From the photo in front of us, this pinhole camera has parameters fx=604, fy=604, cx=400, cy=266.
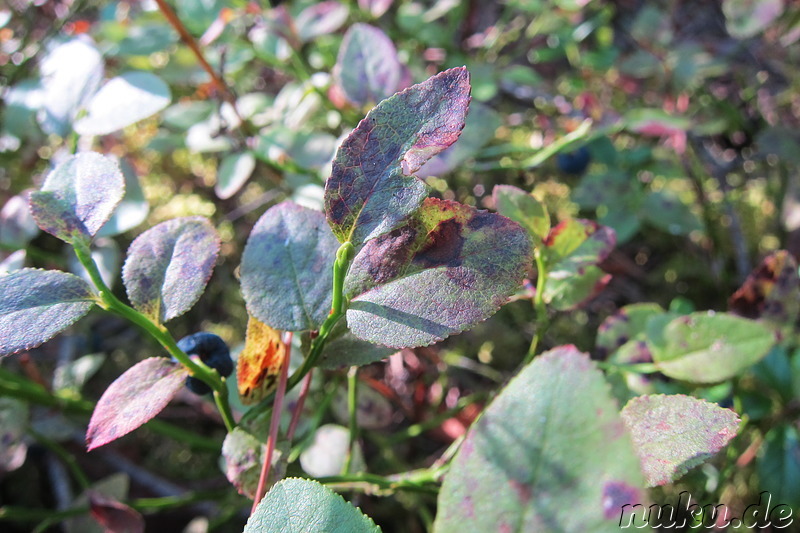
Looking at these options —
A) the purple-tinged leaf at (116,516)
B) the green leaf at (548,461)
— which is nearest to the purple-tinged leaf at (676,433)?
the green leaf at (548,461)

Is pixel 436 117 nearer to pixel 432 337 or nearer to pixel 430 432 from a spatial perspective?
pixel 432 337

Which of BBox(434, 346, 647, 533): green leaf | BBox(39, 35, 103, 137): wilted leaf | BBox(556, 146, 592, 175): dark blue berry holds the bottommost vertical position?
BBox(556, 146, 592, 175): dark blue berry

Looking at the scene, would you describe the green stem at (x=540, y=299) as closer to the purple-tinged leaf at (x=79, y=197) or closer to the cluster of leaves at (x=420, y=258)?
the cluster of leaves at (x=420, y=258)

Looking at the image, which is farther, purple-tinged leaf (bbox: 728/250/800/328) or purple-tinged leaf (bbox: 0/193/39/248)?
purple-tinged leaf (bbox: 0/193/39/248)

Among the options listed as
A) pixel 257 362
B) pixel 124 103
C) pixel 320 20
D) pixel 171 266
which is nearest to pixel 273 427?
pixel 257 362

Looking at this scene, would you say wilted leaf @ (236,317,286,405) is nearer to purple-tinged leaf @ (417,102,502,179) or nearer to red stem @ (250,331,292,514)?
red stem @ (250,331,292,514)

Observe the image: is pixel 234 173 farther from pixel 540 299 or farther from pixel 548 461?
pixel 548 461

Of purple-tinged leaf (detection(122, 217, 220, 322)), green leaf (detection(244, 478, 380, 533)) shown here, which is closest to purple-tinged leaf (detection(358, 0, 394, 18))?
purple-tinged leaf (detection(122, 217, 220, 322))
